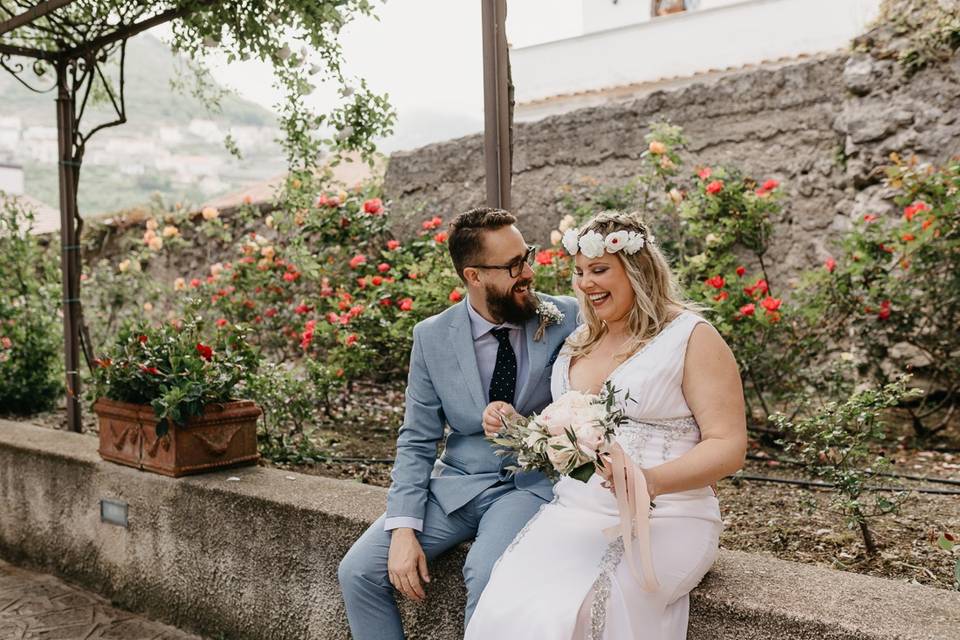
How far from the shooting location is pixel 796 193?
17.7ft

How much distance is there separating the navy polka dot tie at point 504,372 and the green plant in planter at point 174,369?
1.47 m

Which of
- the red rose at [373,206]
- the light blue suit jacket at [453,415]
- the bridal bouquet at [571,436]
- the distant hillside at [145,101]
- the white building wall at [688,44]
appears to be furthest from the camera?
the distant hillside at [145,101]

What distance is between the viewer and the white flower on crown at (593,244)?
2.19 meters

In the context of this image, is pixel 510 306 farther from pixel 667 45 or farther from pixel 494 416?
pixel 667 45

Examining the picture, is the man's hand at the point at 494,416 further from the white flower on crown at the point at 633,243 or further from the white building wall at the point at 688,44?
the white building wall at the point at 688,44

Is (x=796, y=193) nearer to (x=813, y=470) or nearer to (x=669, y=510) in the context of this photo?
(x=813, y=470)

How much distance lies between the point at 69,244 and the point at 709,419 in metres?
3.97

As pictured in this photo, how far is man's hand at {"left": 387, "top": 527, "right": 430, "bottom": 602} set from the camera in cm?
237

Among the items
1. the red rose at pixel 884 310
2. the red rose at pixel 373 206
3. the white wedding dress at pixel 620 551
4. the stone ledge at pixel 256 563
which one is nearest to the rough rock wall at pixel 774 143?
the red rose at pixel 373 206

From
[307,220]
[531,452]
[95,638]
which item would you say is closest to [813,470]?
[531,452]

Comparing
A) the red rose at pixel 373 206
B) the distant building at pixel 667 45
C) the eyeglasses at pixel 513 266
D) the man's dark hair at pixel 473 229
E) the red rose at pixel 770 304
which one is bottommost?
the red rose at pixel 770 304

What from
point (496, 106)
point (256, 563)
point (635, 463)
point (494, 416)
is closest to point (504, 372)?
point (494, 416)

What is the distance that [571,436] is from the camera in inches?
71.9

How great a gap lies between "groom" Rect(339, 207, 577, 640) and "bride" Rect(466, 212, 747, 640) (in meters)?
0.21
